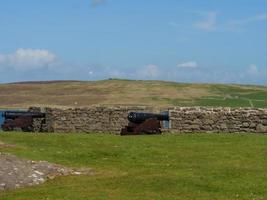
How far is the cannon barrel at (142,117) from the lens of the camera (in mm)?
32250

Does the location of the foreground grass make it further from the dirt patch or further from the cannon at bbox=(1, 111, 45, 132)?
the cannon at bbox=(1, 111, 45, 132)

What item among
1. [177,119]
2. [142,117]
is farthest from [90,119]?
[177,119]

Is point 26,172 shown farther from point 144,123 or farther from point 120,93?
point 120,93

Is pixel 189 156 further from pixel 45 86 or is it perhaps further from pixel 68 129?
pixel 45 86

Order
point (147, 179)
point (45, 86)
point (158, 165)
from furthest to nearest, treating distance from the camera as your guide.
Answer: point (45, 86) < point (158, 165) < point (147, 179)

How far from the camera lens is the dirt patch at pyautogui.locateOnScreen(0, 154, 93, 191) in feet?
58.7

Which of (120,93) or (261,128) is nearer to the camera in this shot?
(261,128)

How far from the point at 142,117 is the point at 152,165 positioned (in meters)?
11.4

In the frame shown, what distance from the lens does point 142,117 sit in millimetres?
32406

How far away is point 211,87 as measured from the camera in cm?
14938

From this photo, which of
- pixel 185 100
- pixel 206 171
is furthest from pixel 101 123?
pixel 185 100

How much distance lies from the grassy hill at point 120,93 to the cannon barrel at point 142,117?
75.9 metres

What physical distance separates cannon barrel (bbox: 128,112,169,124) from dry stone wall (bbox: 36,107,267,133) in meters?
0.49

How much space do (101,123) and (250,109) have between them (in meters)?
7.91
